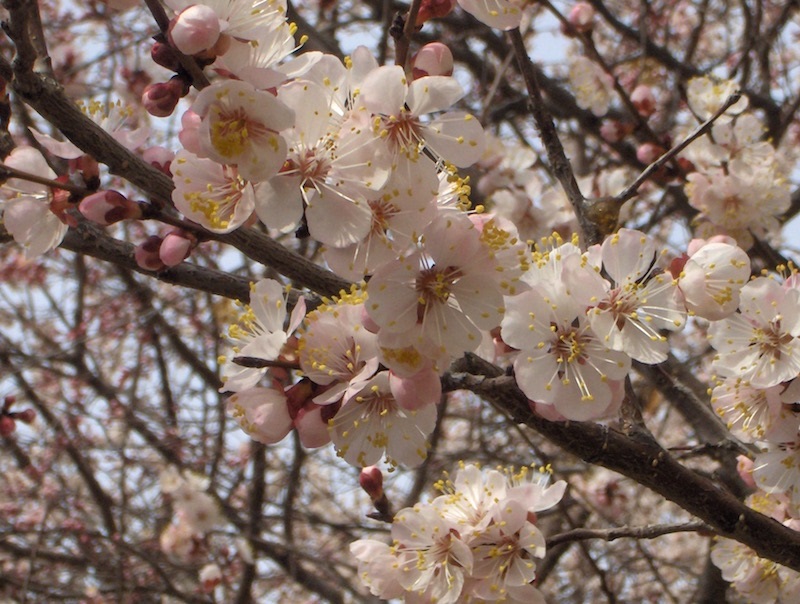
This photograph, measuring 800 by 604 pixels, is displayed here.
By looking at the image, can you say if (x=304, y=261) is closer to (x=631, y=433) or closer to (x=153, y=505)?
(x=631, y=433)

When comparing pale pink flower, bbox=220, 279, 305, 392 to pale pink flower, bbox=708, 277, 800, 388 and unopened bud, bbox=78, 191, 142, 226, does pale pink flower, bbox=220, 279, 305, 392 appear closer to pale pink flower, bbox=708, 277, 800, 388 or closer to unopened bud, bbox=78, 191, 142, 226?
unopened bud, bbox=78, 191, 142, 226

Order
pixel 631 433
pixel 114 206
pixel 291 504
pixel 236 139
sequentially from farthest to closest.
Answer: pixel 291 504, pixel 631 433, pixel 114 206, pixel 236 139

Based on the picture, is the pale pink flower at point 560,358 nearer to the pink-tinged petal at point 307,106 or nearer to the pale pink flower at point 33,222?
the pink-tinged petal at point 307,106

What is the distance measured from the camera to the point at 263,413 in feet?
4.57

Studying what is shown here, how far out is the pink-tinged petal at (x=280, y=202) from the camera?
125 centimetres

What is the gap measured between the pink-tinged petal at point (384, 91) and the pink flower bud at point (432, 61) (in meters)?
0.15

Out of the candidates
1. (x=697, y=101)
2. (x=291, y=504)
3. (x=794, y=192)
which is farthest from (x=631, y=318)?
(x=291, y=504)

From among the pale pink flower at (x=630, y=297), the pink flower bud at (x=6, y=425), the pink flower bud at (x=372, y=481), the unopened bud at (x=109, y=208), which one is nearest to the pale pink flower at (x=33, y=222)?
the unopened bud at (x=109, y=208)

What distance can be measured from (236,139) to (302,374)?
0.45 meters

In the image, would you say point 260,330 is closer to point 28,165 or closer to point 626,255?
point 28,165

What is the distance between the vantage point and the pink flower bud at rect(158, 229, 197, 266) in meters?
1.37

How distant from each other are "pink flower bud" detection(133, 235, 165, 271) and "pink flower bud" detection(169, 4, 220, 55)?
37 centimetres

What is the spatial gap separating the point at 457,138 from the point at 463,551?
2.67 feet

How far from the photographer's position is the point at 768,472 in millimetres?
1761
